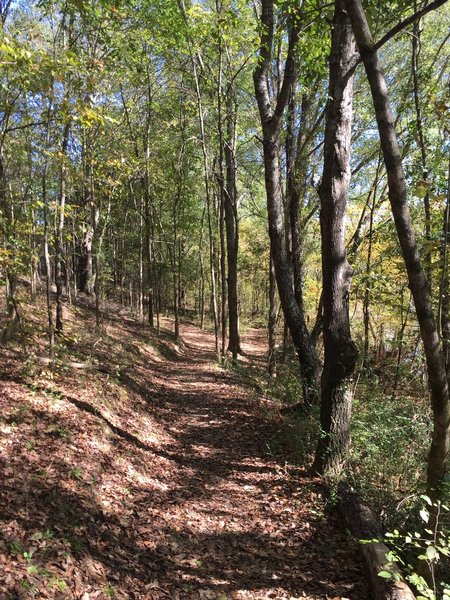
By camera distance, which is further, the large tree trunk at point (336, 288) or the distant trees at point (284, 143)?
the large tree trunk at point (336, 288)

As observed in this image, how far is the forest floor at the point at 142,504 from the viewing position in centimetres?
369

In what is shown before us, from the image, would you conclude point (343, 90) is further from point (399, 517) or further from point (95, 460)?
point (95, 460)

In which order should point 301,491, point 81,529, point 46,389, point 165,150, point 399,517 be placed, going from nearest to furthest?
1. point 81,529
2. point 399,517
3. point 301,491
4. point 46,389
5. point 165,150

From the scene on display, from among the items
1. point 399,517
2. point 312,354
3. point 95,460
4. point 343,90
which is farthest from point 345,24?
point 95,460

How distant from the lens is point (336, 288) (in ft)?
19.2

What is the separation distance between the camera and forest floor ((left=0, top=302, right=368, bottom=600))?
145 inches

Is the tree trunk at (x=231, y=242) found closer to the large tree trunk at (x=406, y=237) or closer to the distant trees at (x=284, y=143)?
the distant trees at (x=284, y=143)

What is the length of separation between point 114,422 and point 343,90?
20.5 ft

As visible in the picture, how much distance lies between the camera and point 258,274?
4084 centimetres

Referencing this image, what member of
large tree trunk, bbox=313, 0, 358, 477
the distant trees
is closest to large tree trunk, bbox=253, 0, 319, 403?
the distant trees

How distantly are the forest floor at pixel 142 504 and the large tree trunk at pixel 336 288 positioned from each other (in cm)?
70

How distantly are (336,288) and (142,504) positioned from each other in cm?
386

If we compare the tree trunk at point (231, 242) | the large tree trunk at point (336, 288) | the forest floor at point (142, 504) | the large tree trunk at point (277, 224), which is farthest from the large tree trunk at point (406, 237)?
the tree trunk at point (231, 242)

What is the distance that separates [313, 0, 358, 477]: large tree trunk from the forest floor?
70cm
